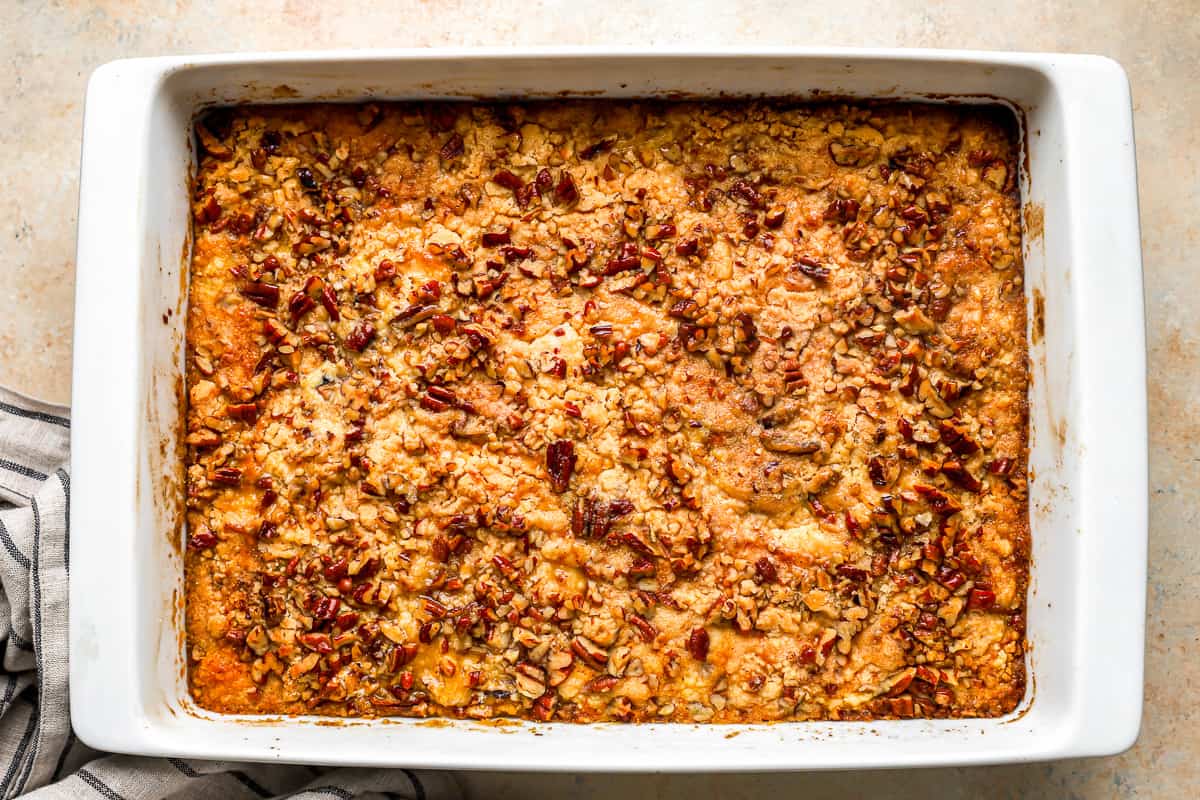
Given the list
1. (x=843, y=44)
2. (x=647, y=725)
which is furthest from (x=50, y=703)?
(x=843, y=44)

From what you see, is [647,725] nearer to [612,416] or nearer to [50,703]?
[612,416]

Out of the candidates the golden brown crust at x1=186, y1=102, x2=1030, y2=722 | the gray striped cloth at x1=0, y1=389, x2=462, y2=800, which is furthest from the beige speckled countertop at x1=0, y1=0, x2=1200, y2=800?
A: the golden brown crust at x1=186, y1=102, x2=1030, y2=722

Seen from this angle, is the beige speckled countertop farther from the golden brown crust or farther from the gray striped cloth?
the golden brown crust

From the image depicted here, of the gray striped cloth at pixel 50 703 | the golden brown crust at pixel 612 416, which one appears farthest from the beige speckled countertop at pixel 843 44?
the golden brown crust at pixel 612 416

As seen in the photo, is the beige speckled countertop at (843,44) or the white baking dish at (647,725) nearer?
the white baking dish at (647,725)

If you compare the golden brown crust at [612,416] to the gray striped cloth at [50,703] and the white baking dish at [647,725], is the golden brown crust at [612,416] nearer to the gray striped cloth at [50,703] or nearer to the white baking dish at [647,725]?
the white baking dish at [647,725]

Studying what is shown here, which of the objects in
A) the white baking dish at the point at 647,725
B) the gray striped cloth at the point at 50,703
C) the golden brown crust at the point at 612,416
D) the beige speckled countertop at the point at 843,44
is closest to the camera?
the white baking dish at the point at 647,725
